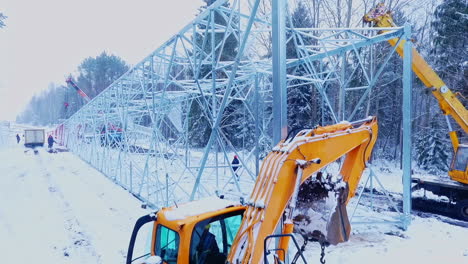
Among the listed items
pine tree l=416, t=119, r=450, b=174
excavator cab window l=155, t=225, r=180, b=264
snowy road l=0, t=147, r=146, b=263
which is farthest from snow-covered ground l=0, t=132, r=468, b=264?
pine tree l=416, t=119, r=450, b=174

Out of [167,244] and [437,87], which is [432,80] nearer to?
[437,87]

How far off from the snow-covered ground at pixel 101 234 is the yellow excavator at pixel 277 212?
2588 mm

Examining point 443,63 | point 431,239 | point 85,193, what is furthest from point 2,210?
point 443,63

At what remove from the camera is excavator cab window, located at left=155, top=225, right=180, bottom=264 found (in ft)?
10.4

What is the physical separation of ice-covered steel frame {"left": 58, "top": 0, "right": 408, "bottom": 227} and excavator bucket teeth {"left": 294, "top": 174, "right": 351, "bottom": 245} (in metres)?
2.30

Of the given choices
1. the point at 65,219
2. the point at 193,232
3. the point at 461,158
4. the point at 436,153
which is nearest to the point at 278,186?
the point at 193,232

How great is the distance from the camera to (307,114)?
19.9 metres

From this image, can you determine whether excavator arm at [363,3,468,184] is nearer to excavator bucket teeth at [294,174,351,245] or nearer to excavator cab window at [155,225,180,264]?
excavator bucket teeth at [294,174,351,245]

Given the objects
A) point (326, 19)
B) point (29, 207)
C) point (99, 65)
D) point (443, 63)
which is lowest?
point (29, 207)

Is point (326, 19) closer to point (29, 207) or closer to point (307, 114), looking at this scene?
point (307, 114)

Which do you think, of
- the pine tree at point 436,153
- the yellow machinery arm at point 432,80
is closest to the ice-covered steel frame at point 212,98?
the yellow machinery arm at point 432,80

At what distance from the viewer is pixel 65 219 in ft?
27.5

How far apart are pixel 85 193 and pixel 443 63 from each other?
18.7 meters

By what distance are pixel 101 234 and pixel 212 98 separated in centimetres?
420
